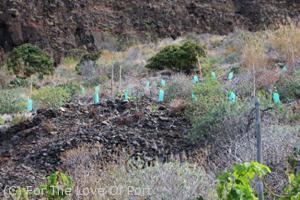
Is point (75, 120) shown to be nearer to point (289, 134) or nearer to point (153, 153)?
point (153, 153)

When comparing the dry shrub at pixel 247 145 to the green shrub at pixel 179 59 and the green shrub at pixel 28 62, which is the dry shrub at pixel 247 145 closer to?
the green shrub at pixel 179 59

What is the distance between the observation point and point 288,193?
3.78 metres

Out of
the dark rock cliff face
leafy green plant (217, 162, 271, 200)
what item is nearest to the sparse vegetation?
leafy green plant (217, 162, 271, 200)

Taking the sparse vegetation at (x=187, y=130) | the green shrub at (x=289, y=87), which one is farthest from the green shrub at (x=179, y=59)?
the green shrub at (x=289, y=87)

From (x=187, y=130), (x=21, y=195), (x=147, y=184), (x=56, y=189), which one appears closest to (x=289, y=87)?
(x=187, y=130)

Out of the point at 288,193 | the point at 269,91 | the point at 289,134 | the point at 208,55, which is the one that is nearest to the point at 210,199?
the point at 288,193

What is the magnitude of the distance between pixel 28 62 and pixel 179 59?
847 cm

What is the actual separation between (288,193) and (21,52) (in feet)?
70.4

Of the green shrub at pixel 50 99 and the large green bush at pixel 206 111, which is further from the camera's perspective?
the green shrub at pixel 50 99

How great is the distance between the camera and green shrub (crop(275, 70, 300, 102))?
8906mm

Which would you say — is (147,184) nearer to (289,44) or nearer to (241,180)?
(241,180)

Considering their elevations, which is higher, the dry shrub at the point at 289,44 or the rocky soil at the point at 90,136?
the dry shrub at the point at 289,44

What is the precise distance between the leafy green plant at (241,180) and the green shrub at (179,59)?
1286 cm

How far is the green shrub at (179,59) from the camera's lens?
1680 centimetres
